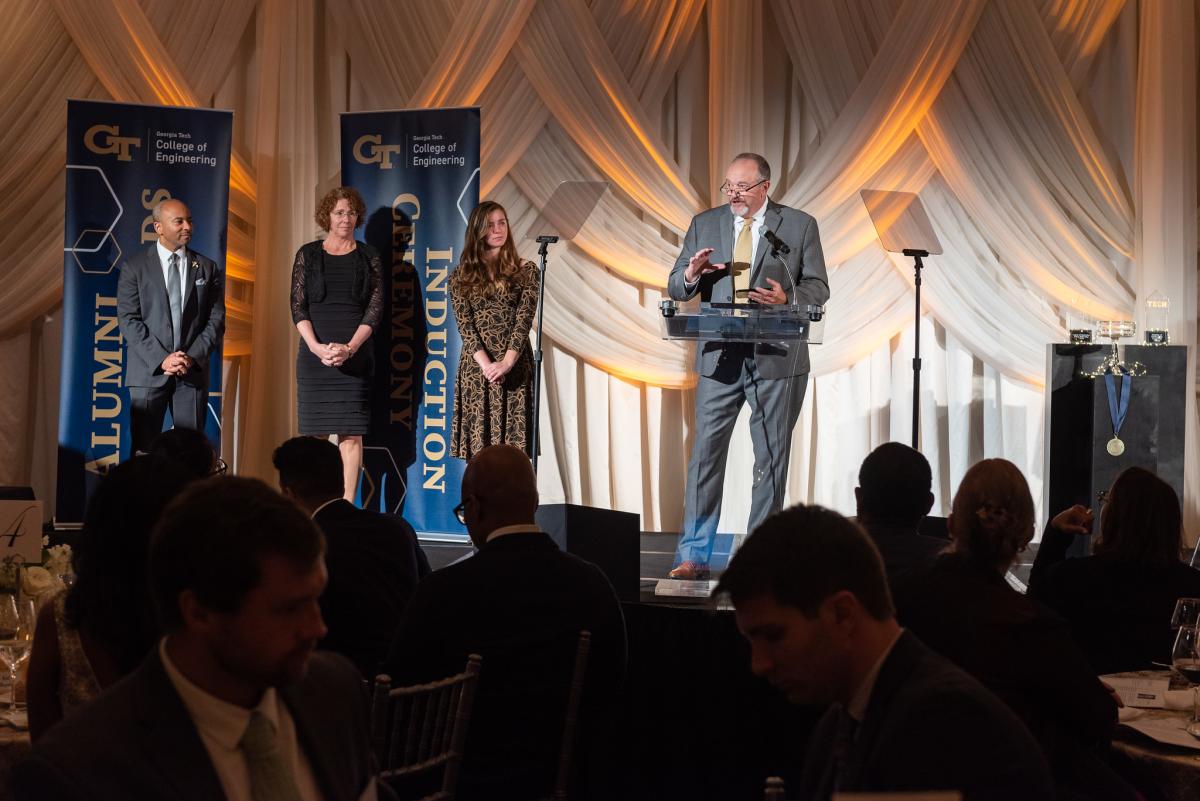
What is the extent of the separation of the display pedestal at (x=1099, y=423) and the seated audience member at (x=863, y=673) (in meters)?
5.41

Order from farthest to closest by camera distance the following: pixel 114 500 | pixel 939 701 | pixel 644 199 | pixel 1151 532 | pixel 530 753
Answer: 1. pixel 644 199
2. pixel 1151 532
3. pixel 530 753
4. pixel 114 500
5. pixel 939 701

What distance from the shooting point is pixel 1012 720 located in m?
Result: 1.62

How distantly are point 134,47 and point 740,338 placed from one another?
4.84 m

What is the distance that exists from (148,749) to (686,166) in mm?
7045

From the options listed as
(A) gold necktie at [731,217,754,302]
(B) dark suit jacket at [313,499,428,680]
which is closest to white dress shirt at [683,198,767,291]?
(A) gold necktie at [731,217,754,302]

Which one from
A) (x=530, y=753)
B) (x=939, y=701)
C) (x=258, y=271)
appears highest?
(x=258, y=271)

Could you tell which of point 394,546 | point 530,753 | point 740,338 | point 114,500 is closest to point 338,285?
point 740,338

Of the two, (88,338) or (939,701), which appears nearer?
(939,701)

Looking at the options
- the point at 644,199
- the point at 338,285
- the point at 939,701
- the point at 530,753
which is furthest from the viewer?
the point at 644,199

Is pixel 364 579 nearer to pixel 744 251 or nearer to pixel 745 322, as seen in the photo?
pixel 745 322

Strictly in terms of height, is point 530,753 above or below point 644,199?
below

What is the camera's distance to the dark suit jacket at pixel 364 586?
11.2ft

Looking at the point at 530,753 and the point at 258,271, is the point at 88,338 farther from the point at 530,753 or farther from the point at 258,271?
the point at 530,753

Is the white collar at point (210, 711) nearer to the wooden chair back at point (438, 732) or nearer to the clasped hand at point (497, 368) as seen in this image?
the wooden chair back at point (438, 732)
